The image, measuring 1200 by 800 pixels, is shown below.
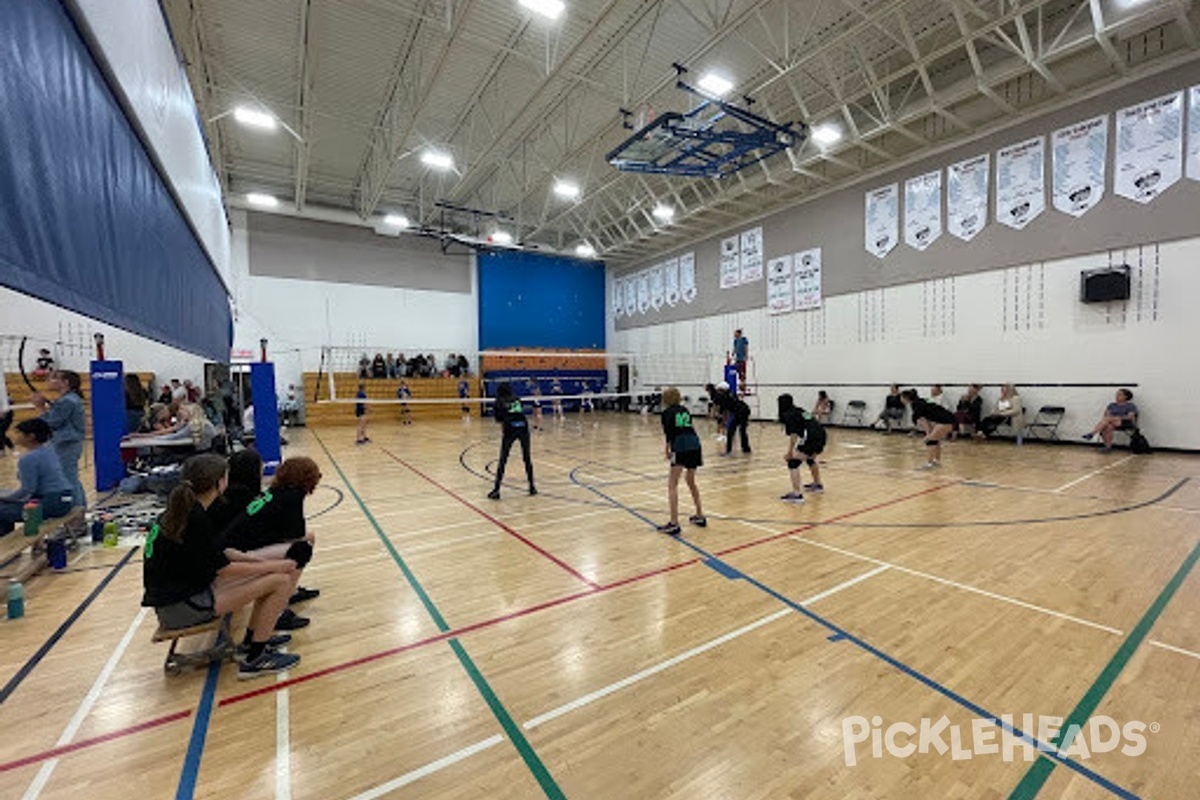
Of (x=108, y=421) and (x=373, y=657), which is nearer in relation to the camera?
(x=373, y=657)

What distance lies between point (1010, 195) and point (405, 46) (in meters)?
13.7

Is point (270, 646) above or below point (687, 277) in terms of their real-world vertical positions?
below

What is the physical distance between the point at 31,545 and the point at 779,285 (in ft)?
57.4

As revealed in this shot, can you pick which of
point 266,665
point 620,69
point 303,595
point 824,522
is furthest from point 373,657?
point 620,69

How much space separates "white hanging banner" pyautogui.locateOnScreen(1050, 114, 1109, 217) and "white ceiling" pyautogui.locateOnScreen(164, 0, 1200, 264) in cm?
71

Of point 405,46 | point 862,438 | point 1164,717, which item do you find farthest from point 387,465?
point 862,438

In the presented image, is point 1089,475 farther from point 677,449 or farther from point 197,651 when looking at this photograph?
point 197,651

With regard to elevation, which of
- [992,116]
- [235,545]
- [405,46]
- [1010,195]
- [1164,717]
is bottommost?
[1164,717]

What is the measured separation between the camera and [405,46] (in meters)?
10.7

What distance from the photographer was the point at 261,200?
16625 mm

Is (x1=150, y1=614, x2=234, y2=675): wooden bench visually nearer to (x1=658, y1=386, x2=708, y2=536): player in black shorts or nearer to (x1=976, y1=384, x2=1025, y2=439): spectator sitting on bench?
(x1=658, y1=386, x2=708, y2=536): player in black shorts

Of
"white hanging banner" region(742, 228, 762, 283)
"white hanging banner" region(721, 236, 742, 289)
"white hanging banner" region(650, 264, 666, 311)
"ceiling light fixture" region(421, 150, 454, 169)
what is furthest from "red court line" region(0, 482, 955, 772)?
"white hanging banner" region(650, 264, 666, 311)

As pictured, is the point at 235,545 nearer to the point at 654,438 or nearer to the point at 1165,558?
the point at 1165,558

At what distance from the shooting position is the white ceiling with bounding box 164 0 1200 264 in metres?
9.44
